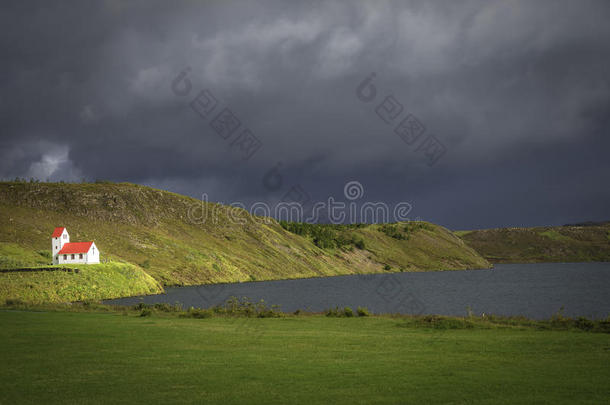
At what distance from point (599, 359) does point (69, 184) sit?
513 feet

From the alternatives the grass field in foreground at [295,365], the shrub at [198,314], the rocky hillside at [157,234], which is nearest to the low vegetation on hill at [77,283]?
the rocky hillside at [157,234]

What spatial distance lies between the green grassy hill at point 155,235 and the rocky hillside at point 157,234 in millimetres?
268

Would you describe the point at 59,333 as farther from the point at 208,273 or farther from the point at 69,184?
the point at 69,184

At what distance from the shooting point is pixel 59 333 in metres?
28.3

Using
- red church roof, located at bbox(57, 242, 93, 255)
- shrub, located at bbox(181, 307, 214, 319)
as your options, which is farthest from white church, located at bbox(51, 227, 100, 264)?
shrub, located at bbox(181, 307, 214, 319)

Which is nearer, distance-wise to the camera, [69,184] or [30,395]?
[30,395]

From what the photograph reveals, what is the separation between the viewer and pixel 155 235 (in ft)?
433

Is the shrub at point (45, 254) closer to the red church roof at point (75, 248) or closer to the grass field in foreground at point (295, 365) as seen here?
the red church roof at point (75, 248)

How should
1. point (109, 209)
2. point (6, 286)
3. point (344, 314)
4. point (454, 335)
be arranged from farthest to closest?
point (109, 209)
point (6, 286)
point (344, 314)
point (454, 335)

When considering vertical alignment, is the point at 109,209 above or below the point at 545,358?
above

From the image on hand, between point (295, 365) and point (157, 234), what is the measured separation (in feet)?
399

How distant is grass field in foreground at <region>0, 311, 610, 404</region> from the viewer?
15.6 metres

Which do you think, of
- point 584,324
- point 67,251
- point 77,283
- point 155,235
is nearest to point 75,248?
point 67,251

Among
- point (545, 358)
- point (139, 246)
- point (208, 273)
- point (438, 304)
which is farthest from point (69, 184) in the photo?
point (545, 358)
